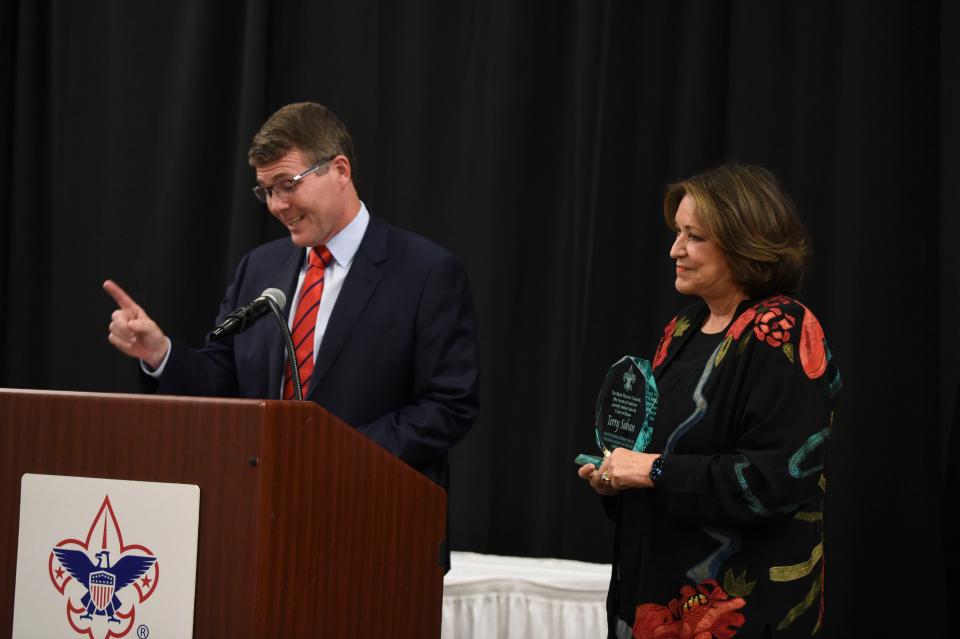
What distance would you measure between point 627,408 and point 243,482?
775 millimetres

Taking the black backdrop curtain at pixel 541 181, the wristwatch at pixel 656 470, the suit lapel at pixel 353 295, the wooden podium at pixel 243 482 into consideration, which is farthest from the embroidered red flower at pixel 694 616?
the black backdrop curtain at pixel 541 181

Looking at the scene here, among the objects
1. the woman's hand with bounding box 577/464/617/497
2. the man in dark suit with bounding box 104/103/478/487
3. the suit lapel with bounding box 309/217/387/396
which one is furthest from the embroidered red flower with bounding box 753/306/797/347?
the suit lapel with bounding box 309/217/387/396

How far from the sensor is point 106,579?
1420mm

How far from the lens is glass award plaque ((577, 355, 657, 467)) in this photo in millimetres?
1872

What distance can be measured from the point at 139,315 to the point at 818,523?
51.4 inches

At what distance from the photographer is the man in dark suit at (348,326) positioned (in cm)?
225

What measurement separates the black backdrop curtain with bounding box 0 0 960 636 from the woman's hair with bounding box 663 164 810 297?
47.6 inches

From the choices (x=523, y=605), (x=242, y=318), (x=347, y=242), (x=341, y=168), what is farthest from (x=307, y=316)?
(x=523, y=605)

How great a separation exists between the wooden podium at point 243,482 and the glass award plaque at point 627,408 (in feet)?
1.61

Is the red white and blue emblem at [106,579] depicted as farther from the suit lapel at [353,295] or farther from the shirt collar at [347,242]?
the shirt collar at [347,242]

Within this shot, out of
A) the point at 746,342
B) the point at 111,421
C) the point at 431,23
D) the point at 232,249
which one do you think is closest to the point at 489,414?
the point at 232,249

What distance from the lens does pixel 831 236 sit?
3178 millimetres

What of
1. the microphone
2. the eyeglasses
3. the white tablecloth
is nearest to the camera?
the microphone

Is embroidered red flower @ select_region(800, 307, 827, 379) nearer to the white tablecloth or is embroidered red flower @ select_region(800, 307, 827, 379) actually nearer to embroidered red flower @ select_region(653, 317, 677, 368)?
embroidered red flower @ select_region(653, 317, 677, 368)
